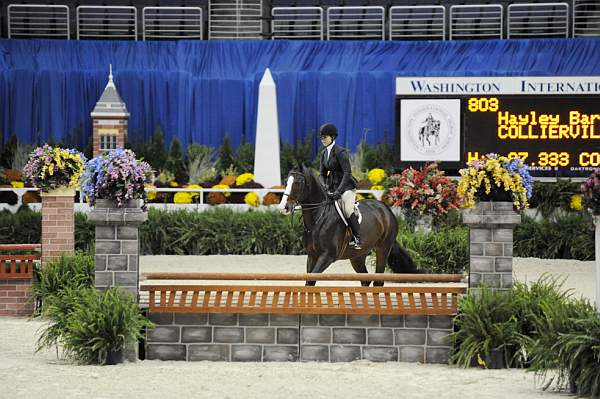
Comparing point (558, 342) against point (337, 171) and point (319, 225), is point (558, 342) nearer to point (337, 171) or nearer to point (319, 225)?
point (319, 225)

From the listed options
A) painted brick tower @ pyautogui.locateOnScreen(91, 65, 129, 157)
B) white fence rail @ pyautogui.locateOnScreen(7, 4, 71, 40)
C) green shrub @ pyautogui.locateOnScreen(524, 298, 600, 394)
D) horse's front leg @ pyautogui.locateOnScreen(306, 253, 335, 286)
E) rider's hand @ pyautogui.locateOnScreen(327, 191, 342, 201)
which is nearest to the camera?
green shrub @ pyautogui.locateOnScreen(524, 298, 600, 394)

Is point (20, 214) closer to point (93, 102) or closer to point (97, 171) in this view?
point (93, 102)

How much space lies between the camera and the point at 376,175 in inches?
944

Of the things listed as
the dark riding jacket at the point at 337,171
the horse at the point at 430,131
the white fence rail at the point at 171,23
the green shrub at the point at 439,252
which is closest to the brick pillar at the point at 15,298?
the dark riding jacket at the point at 337,171

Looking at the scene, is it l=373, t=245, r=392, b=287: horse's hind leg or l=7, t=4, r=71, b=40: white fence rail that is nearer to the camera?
l=373, t=245, r=392, b=287: horse's hind leg

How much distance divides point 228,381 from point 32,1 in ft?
75.0

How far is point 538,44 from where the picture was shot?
26.3m

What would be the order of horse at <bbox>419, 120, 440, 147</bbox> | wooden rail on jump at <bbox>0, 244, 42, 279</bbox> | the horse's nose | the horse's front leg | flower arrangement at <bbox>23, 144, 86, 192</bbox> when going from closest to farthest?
the horse's nose → the horse's front leg → wooden rail on jump at <bbox>0, 244, 42, 279</bbox> → flower arrangement at <bbox>23, 144, 86, 192</bbox> → horse at <bbox>419, 120, 440, 147</bbox>

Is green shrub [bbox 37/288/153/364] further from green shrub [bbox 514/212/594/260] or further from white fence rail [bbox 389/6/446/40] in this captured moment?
white fence rail [bbox 389/6/446/40]

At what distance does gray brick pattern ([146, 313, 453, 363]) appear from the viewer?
11.0 m

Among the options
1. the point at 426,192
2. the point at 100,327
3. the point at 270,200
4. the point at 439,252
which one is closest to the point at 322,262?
the point at 100,327

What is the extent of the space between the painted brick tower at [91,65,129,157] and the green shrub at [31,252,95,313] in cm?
1213

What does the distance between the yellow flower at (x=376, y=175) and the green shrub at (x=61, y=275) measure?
10.5 m

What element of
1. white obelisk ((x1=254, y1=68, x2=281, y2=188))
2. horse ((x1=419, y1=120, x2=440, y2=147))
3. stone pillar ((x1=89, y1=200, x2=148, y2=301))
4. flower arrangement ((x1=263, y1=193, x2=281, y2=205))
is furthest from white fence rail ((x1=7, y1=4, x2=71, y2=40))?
stone pillar ((x1=89, y1=200, x2=148, y2=301))
